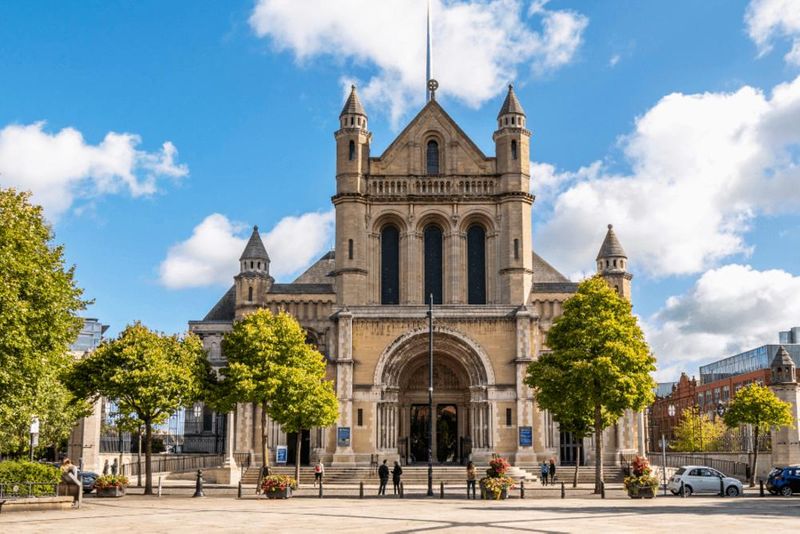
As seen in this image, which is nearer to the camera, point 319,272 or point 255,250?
point 255,250

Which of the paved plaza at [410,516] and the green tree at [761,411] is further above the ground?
the green tree at [761,411]

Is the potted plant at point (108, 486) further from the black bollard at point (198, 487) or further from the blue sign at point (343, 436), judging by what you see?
the blue sign at point (343, 436)

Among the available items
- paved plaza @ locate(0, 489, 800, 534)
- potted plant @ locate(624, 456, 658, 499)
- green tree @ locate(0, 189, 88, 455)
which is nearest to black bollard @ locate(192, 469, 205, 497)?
paved plaza @ locate(0, 489, 800, 534)

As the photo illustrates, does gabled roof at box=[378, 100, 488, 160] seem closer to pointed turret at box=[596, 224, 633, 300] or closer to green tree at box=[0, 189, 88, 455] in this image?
pointed turret at box=[596, 224, 633, 300]

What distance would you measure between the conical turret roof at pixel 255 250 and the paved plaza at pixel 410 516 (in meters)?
23.9

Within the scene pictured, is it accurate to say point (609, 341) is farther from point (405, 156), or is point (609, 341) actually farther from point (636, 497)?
point (405, 156)

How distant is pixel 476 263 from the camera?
58188 mm

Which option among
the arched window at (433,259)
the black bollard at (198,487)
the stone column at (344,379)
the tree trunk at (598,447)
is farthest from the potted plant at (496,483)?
the arched window at (433,259)

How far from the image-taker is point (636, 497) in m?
38.2

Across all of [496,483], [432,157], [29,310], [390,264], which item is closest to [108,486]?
[29,310]

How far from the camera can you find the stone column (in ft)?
172

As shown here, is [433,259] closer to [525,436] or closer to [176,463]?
[525,436]

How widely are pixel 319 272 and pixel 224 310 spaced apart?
7.89 m

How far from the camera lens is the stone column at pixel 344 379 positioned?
52.3 m
